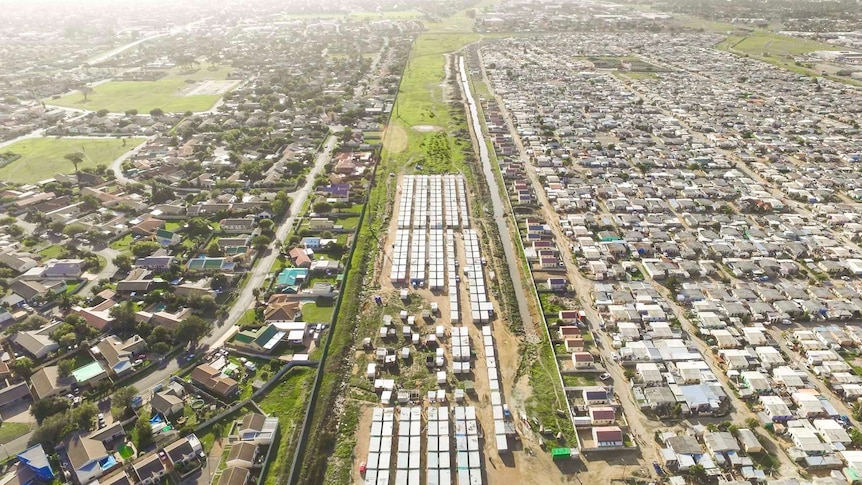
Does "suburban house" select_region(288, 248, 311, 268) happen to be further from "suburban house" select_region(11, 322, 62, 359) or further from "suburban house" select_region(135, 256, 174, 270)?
"suburban house" select_region(11, 322, 62, 359)

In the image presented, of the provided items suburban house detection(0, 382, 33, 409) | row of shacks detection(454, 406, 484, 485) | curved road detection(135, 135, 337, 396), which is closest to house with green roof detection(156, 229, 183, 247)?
curved road detection(135, 135, 337, 396)

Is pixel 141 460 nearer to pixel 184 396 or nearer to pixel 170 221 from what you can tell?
pixel 184 396

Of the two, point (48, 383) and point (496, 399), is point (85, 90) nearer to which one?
point (48, 383)

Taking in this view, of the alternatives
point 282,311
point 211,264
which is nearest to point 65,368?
point 211,264

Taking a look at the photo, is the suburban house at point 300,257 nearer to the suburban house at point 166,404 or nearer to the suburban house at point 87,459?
the suburban house at point 166,404

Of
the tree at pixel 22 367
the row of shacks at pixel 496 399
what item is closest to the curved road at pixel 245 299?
the tree at pixel 22 367
